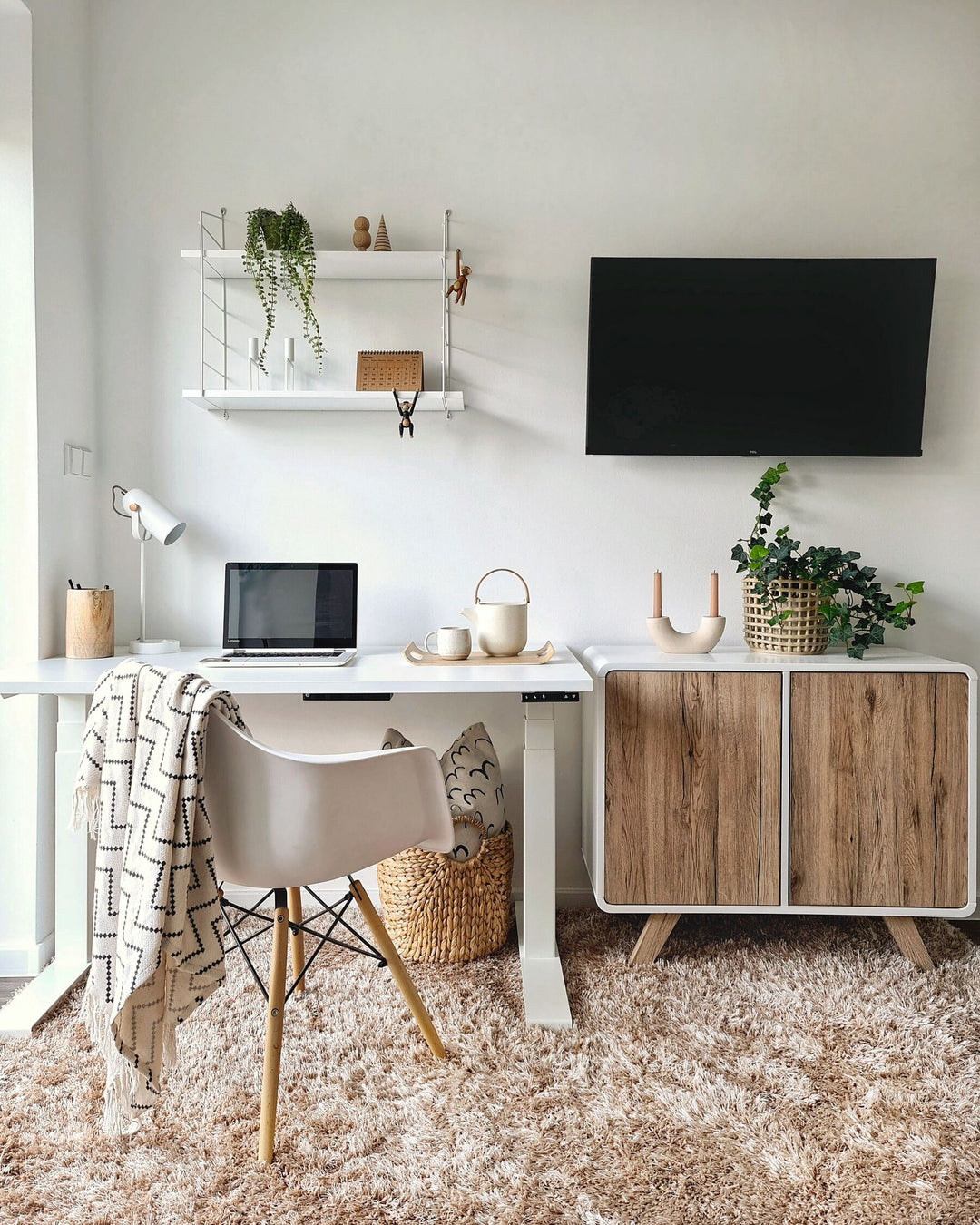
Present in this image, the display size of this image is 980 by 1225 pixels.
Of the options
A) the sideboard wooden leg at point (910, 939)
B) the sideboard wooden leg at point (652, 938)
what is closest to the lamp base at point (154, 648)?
the sideboard wooden leg at point (652, 938)

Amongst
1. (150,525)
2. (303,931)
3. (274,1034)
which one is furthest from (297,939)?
(150,525)

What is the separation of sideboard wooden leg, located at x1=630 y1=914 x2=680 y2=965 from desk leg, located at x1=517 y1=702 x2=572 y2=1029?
0.72ft

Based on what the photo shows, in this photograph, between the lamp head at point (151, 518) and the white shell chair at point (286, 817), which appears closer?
the white shell chair at point (286, 817)

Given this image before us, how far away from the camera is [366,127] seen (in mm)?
2455

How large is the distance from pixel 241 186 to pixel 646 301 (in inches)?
48.3

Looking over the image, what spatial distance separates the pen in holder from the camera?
87.4 inches

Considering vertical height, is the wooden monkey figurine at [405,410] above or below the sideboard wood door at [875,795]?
above

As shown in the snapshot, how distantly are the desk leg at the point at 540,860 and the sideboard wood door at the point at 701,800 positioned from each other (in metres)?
0.16

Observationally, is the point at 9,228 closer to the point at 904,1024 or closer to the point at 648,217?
the point at 648,217

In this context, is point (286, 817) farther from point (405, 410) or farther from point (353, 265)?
point (353, 265)

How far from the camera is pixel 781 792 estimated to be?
2.11 meters

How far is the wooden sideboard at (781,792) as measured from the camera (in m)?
2.10

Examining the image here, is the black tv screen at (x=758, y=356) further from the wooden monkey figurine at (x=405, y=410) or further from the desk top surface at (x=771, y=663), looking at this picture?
the desk top surface at (x=771, y=663)

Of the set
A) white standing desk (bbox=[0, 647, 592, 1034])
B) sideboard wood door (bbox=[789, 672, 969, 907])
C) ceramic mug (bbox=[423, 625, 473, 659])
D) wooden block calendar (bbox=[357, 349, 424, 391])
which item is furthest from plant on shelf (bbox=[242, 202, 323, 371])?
sideboard wood door (bbox=[789, 672, 969, 907])
